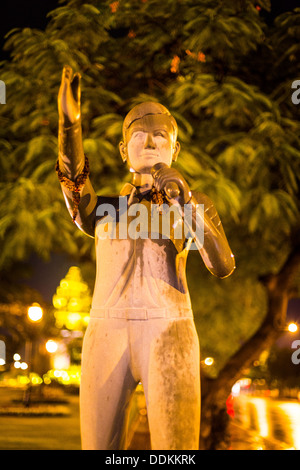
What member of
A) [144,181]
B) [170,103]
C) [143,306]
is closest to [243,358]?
[170,103]

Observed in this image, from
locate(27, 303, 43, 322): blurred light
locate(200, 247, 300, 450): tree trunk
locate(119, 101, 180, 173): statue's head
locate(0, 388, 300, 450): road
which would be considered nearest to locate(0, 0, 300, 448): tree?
locate(200, 247, 300, 450): tree trunk

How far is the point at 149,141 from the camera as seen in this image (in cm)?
302

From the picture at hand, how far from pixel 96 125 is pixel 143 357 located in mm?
4183

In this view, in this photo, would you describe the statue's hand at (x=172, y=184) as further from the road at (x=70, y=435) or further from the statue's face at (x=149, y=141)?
the road at (x=70, y=435)

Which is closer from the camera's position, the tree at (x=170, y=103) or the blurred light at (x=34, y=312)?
the tree at (x=170, y=103)

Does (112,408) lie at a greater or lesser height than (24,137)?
lesser

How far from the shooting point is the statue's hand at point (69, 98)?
8.36 ft

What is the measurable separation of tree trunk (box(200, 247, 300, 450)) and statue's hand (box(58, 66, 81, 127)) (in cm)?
660

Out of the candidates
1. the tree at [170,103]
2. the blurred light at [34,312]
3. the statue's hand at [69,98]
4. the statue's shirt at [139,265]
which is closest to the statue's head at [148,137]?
the statue's shirt at [139,265]

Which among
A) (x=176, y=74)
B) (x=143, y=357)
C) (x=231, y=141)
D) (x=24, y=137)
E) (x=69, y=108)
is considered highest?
(x=176, y=74)

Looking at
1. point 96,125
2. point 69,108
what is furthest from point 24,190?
point 69,108
